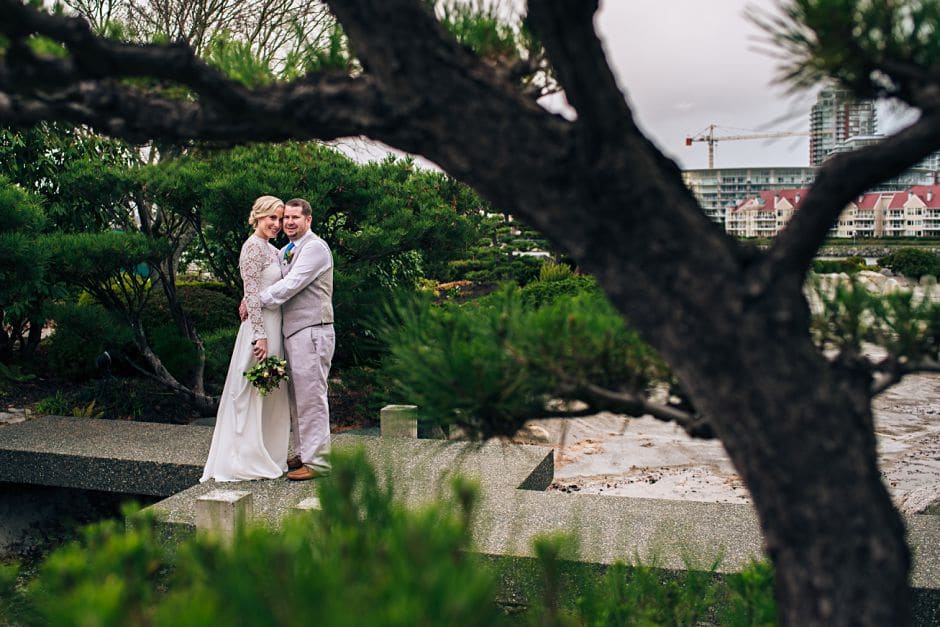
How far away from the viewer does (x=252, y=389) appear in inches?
232

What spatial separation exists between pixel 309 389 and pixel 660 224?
471cm

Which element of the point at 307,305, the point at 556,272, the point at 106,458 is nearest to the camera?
the point at 307,305

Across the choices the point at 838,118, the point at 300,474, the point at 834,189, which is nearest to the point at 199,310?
the point at 300,474

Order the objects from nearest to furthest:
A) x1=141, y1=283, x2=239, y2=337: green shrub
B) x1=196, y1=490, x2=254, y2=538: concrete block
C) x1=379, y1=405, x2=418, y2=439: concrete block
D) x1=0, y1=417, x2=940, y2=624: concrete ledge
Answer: x1=0, y1=417, x2=940, y2=624: concrete ledge < x1=196, y1=490, x2=254, y2=538: concrete block < x1=379, y1=405, x2=418, y2=439: concrete block < x1=141, y1=283, x2=239, y2=337: green shrub

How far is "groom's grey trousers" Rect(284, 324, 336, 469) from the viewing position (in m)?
5.85

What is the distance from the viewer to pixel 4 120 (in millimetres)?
1677

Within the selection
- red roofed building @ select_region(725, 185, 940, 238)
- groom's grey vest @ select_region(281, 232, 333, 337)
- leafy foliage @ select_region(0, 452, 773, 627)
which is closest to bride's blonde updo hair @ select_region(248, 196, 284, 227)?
groom's grey vest @ select_region(281, 232, 333, 337)

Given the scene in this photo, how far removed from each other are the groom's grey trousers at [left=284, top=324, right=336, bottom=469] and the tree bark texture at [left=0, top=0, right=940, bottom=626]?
4.37 metres

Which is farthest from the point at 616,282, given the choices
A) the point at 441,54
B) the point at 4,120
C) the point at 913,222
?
the point at 913,222

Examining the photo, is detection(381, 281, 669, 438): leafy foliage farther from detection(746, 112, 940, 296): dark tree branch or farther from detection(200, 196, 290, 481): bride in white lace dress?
detection(200, 196, 290, 481): bride in white lace dress

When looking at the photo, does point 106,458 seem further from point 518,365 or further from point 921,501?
point 921,501

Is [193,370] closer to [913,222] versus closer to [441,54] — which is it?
[441,54]

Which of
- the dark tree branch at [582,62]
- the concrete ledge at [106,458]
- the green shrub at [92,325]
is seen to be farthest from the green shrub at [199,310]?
the dark tree branch at [582,62]

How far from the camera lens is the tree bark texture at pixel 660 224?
1336 millimetres
